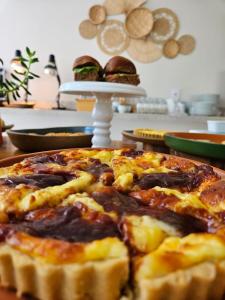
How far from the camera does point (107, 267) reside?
30 centimetres

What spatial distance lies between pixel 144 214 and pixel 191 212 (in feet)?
0.24

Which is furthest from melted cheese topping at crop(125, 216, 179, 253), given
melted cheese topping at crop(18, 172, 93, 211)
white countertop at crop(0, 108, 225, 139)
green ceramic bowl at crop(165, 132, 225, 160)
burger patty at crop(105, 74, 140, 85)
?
white countertop at crop(0, 108, 225, 139)

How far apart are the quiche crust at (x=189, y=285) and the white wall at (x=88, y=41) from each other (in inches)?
133

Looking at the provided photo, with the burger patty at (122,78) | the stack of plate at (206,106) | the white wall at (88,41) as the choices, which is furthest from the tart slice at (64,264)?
the white wall at (88,41)

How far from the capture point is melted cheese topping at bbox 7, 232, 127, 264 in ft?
0.97

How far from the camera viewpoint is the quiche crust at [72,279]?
11.6 inches

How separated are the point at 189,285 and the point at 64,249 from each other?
14 centimetres

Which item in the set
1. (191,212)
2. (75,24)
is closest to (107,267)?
(191,212)

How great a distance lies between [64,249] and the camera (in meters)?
0.30

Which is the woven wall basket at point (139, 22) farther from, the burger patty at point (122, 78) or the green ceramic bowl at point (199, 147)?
the green ceramic bowl at point (199, 147)

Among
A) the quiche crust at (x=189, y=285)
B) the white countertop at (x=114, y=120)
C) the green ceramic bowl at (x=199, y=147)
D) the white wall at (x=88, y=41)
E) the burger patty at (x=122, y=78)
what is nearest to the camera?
the quiche crust at (x=189, y=285)

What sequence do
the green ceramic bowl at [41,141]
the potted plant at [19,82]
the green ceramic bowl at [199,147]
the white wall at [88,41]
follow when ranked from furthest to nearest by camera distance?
the white wall at [88,41] → the potted plant at [19,82] → the green ceramic bowl at [41,141] → the green ceramic bowl at [199,147]

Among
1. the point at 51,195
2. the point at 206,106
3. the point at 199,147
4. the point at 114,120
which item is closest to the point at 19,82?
the point at 199,147

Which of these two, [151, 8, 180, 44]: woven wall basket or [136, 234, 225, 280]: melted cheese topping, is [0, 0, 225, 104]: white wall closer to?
[151, 8, 180, 44]: woven wall basket
